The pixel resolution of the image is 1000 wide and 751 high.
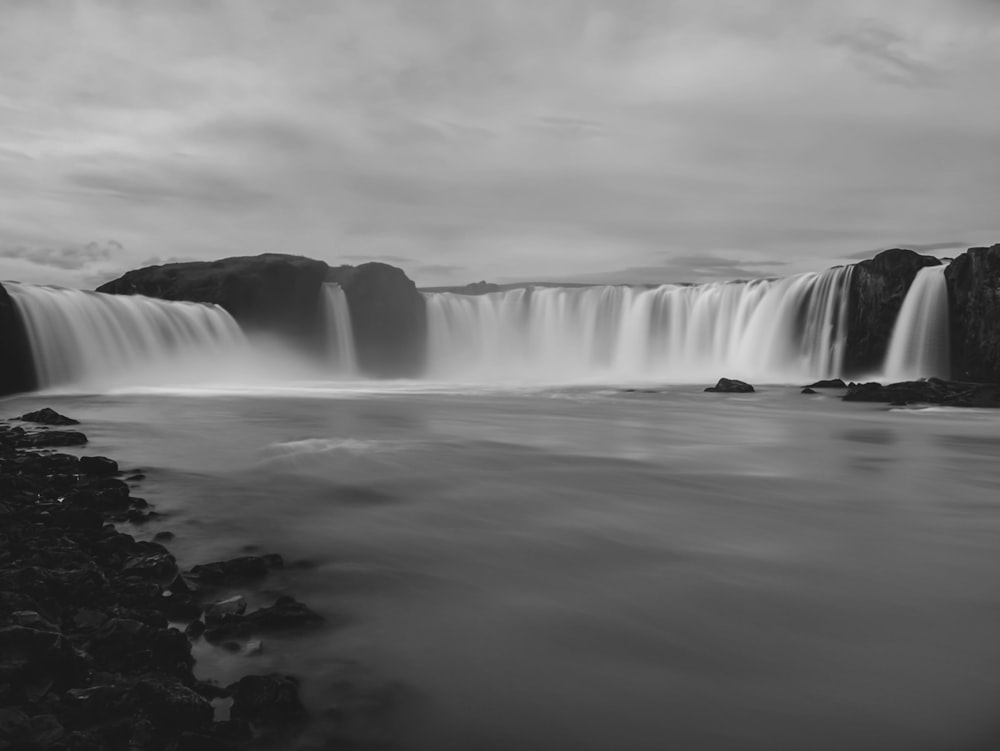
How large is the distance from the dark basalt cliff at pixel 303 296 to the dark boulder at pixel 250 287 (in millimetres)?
52

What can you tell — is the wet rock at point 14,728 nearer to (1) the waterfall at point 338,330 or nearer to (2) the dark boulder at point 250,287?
(2) the dark boulder at point 250,287

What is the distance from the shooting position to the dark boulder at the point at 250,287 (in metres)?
38.8

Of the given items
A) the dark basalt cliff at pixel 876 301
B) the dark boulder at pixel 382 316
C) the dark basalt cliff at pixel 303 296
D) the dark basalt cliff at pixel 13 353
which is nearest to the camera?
the dark basalt cliff at pixel 13 353

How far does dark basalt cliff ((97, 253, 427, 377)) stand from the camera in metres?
39.1

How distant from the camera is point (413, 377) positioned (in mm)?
47125

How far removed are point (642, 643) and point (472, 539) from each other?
8.33ft

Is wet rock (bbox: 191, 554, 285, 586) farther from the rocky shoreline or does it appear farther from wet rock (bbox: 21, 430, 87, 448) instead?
wet rock (bbox: 21, 430, 87, 448)

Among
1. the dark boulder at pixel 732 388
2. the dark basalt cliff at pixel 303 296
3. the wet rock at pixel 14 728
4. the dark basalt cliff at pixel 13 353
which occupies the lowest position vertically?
the dark boulder at pixel 732 388

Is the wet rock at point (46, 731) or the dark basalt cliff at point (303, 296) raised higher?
the dark basalt cliff at point (303, 296)

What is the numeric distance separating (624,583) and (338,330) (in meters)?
40.7

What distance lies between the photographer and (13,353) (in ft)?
81.2

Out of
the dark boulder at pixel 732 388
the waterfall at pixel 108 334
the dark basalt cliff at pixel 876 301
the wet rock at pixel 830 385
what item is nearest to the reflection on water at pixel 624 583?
the waterfall at pixel 108 334

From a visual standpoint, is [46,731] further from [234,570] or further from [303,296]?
[303,296]

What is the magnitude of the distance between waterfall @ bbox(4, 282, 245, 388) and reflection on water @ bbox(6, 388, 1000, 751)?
55.6 feet
